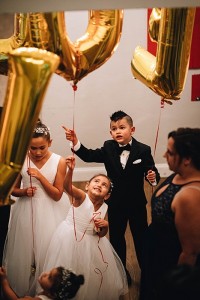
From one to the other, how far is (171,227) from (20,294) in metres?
0.63

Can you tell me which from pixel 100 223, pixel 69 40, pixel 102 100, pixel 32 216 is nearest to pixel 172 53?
pixel 69 40

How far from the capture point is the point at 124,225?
166 cm

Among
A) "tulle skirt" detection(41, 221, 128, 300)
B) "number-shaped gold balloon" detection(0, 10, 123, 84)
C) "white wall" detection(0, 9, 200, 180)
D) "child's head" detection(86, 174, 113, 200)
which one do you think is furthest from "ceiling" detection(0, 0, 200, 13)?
"white wall" detection(0, 9, 200, 180)

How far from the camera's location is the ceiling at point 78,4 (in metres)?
0.76

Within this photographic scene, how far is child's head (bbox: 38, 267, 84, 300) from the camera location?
3.80 ft

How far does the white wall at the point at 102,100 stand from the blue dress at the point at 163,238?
1.01 meters

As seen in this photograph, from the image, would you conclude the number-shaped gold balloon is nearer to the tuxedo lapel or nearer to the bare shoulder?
the bare shoulder

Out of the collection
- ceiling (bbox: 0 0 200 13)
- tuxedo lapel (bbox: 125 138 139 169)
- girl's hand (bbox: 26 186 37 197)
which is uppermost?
ceiling (bbox: 0 0 200 13)

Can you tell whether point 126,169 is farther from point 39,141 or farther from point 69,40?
point 69,40

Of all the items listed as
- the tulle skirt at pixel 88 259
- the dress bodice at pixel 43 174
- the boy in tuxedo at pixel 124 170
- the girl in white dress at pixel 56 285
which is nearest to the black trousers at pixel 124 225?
the boy in tuxedo at pixel 124 170

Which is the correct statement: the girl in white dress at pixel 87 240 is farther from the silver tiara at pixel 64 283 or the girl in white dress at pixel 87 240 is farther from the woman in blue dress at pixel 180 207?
the woman in blue dress at pixel 180 207

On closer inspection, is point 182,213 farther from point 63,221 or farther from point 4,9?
point 63,221

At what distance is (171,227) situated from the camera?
101 cm

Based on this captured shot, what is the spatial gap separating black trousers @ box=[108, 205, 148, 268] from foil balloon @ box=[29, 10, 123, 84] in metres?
0.80
